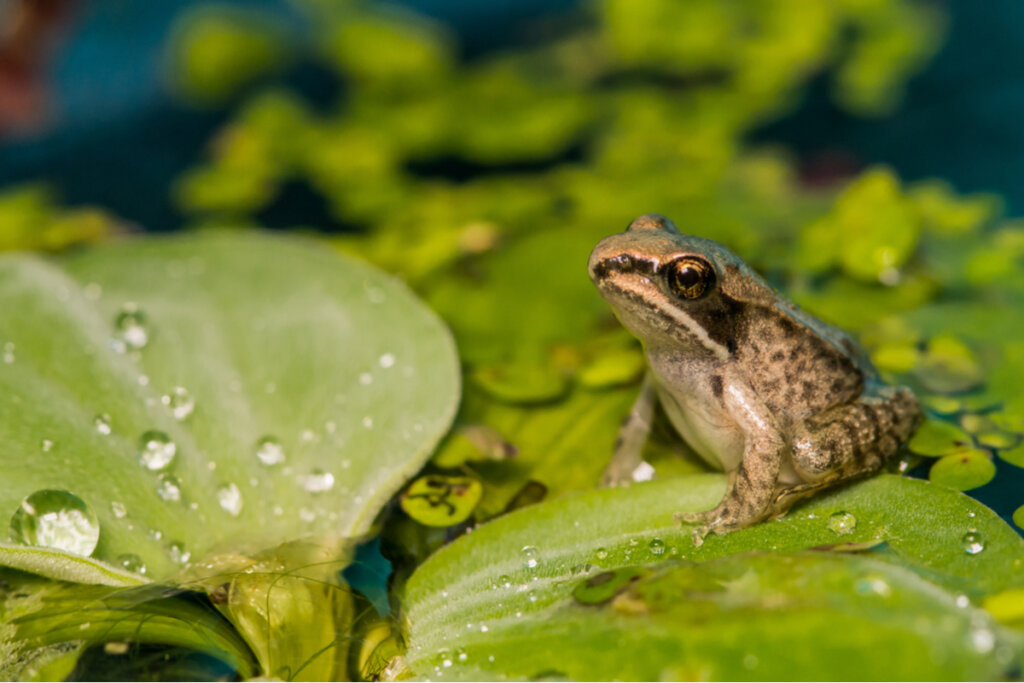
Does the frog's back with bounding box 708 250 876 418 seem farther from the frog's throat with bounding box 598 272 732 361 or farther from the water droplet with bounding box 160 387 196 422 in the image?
the water droplet with bounding box 160 387 196 422

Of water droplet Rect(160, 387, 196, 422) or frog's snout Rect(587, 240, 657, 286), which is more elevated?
frog's snout Rect(587, 240, 657, 286)

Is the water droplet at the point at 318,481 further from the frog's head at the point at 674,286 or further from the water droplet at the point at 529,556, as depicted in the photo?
the frog's head at the point at 674,286

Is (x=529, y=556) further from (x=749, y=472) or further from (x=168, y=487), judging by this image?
(x=168, y=487)

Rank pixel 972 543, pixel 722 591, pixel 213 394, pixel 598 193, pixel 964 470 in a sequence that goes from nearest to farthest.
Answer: pixel 722 591
pixel 972 543
pixel 964 470
pixel 213 394
pixel 598 193

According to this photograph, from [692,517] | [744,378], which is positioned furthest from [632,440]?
[692,517]

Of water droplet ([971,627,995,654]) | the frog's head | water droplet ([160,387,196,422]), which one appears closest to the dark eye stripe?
the frog's head

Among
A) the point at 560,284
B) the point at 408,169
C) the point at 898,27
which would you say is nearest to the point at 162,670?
the point at 560,284

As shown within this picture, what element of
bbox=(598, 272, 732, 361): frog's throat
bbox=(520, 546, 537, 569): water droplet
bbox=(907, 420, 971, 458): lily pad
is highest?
bbox=(598, 272, 732, 361): frog's throat

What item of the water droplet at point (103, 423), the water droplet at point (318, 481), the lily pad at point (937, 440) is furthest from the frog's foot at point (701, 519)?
the water droplet at point (103, 423)
